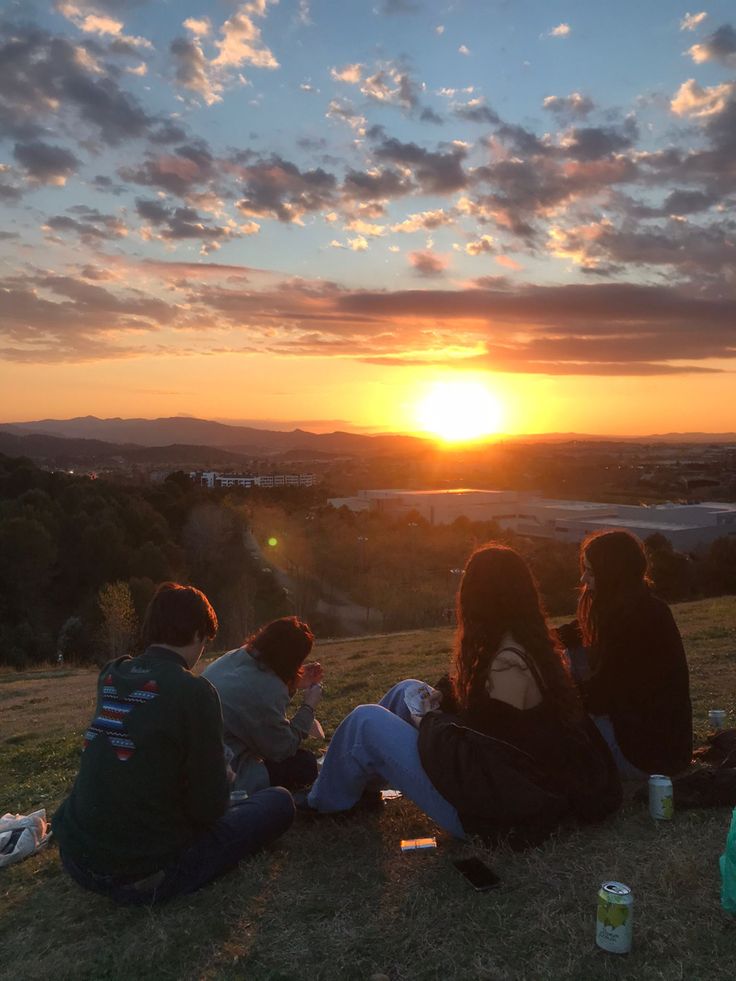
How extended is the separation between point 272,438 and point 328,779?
176116mm

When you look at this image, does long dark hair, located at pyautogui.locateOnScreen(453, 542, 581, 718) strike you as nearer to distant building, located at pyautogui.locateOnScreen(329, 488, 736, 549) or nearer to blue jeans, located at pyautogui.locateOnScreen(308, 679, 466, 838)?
blue jeans, located at pyautogui.locateOnScreen(308, 679, 466, 838)

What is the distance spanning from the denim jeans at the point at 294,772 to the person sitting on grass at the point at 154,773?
45.1 inches

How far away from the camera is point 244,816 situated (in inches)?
163

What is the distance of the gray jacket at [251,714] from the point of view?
4.63m

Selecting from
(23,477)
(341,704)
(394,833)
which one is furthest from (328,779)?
(23,477)

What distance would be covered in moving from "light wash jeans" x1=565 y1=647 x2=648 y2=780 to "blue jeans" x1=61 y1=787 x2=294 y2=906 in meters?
1.90

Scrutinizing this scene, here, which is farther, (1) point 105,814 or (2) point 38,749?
(2) point 38,749

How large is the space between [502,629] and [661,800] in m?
1.50

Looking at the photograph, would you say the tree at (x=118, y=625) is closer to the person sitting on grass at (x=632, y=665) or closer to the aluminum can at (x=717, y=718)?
the aluminum can at (x=717, y=718)

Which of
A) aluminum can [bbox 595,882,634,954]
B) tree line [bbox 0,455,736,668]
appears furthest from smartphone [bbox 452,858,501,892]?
tree line [bbox 0,455,736,668]

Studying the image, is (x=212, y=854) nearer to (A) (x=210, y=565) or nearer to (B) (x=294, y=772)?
(B) (x=294, y=772)

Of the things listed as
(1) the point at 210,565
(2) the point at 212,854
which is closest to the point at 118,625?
(1) the point at 210,565

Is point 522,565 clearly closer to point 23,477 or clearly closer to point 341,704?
point 341,704

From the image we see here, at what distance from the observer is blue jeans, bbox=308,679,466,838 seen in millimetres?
4215
